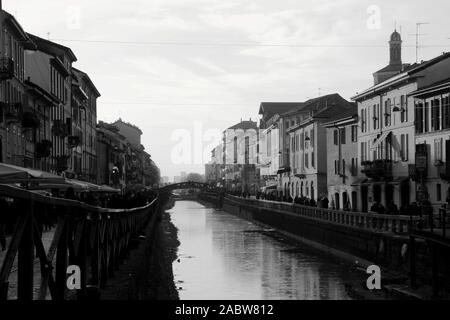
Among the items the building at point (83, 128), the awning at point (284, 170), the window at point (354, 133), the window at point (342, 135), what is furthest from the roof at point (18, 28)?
the awning at point (284, 170)

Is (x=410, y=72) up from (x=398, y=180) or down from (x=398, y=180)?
up

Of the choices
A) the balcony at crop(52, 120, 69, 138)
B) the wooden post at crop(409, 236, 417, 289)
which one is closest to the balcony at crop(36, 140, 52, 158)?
the balcony at crop(52, 120, 69, 138)

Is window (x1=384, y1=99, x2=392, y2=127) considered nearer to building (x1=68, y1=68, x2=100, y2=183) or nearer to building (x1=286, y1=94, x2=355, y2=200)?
building (x1=286, y1=94, x2=355, y2=200)

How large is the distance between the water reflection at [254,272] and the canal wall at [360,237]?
1451 mm

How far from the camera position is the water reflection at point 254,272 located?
29.2 m

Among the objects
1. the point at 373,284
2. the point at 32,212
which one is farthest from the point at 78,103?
the point at 32,212

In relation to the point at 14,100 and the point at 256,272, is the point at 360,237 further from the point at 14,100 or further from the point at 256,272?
the point at 14,100

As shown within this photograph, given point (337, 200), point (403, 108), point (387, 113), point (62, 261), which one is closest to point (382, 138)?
point (387, 113)

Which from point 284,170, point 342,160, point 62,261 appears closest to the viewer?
point 62,261

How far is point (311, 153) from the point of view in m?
90.3

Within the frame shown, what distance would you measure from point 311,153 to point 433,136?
39.1 meters

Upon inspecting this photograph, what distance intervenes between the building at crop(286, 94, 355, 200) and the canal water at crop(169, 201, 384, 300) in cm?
2857
